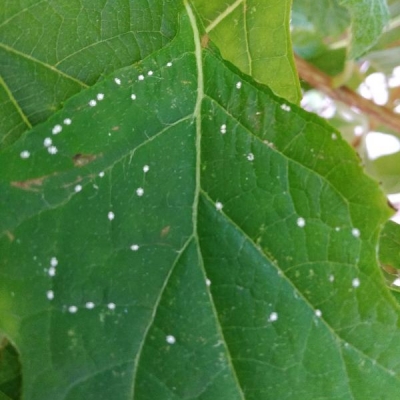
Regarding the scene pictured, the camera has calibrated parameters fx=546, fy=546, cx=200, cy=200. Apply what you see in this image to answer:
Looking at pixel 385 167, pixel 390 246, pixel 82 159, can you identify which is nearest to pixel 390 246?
pixel 390 246

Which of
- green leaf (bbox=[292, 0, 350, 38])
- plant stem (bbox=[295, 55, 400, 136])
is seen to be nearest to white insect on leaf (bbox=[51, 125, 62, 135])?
green leaf (bbox=[292, 0, 350, 38])

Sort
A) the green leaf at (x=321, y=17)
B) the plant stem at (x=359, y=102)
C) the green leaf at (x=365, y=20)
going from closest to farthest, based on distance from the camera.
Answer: the green leaf at (x=365, y=20) < the green leaf at (x=321, y=17) < the plant stem at (x=359, y=102)

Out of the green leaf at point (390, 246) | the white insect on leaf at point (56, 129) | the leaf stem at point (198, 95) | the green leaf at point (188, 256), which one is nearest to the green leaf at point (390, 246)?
the green leaf at point (390, 246)

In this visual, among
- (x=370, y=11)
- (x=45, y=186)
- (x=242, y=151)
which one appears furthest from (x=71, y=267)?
(x=370, y=11)

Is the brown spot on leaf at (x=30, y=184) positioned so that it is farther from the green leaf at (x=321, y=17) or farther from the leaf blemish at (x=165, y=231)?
the green leaf at (x=321, y=17)

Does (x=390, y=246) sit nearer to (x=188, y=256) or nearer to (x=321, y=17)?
(x=188, y=256)

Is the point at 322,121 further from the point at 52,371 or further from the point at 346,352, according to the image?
the point at 52,371

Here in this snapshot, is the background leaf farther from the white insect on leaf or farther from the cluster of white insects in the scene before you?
the white insect on leaf
